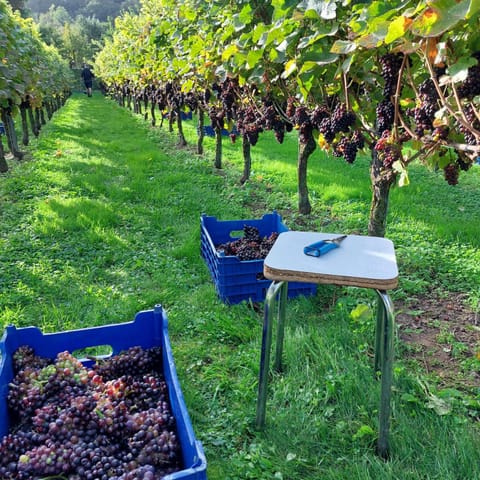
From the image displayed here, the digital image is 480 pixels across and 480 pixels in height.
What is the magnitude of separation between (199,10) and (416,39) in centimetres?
409

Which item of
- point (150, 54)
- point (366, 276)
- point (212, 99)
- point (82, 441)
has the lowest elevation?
point (82, 441)

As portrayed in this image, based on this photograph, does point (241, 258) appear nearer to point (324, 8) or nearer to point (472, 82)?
point (324, 8)

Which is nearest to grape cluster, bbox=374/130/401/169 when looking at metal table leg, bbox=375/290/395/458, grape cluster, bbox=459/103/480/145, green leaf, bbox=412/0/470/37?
grape cluster, bbox=459/103/480/145

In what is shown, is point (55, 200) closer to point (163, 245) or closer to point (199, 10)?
point (163, 245)

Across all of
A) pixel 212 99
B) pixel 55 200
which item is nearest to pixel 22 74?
pixel 55 200

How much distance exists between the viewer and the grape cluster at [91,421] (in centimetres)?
158

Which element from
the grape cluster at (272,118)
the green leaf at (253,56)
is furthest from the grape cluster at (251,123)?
the green leaf at (253,56)

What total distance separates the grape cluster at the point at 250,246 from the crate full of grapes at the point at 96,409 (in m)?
1.12

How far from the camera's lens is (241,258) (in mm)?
3285

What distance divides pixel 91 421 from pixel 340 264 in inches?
46.7

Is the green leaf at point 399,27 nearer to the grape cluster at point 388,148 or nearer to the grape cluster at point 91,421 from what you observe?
the grape cluster at point 388,148

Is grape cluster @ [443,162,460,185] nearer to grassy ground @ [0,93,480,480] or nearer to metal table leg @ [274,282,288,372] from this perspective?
grassy ground @ [0,93,480,480]

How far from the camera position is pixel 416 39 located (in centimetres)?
200

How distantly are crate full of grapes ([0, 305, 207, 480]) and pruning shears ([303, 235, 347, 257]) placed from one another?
0.77 metres
